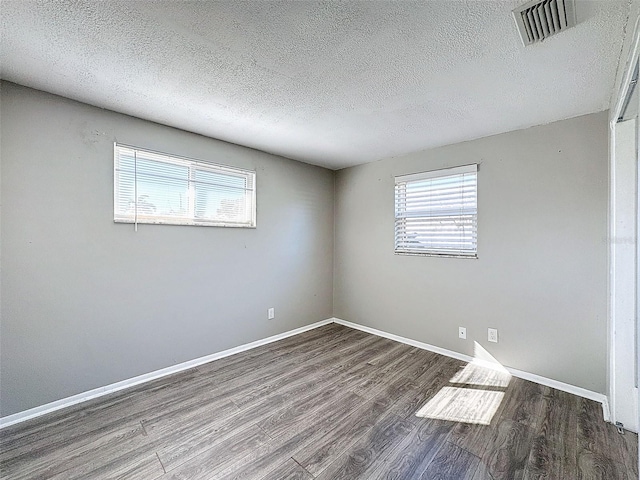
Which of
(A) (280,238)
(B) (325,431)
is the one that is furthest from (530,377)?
(A) (280,238)

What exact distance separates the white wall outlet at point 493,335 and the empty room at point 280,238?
3cm

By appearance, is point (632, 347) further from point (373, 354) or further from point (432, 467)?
point (373, 354)

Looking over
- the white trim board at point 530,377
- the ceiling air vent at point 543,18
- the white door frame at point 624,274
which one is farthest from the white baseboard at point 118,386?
the ceiling air vent at point 543,18

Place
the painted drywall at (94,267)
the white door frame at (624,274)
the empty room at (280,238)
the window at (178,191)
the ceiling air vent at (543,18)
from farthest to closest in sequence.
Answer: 1. the window at (178,191)
2. the painted drywall at (94,267)
3. the white door frame at (624,274)
4. the empty room at (280,238)
5. the ceiling air vent at (543,18)

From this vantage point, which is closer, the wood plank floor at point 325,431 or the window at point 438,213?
the wood plank floor at point 325,431

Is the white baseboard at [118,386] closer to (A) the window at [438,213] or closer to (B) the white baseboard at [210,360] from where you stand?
Result: (B) the white baseboard at [210,360]

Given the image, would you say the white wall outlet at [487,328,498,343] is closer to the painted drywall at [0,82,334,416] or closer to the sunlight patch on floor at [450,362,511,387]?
the sunlight patch on floor at [450,362,511,387]

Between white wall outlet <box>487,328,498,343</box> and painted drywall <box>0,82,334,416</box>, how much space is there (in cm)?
251

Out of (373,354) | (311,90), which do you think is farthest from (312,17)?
(373,354)

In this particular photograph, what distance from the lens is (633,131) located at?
73.3 inches

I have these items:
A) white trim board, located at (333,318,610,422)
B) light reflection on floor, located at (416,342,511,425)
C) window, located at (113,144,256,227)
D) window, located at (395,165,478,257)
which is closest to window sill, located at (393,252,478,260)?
window, located at (395,165,478,257)

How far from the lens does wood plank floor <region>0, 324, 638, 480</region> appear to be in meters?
1.57

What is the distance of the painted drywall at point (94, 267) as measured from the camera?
195 centimetres

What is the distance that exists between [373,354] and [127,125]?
3290 mm
